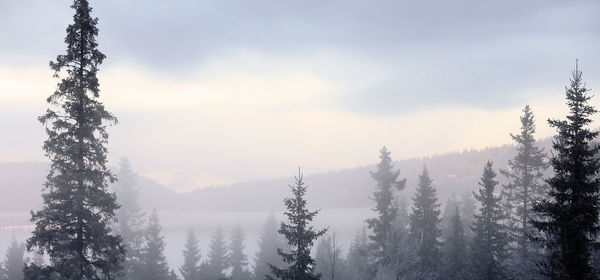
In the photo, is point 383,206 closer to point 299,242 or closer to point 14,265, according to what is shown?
point 299,242

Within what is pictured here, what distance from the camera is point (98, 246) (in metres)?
20.2

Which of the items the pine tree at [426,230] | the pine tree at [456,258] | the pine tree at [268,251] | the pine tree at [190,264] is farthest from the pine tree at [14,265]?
the pine tree at [456,258]

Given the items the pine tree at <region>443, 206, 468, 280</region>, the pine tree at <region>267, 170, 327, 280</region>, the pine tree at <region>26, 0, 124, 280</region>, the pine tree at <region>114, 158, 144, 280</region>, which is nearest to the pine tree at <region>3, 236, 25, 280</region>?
the pine tree at <region>114, 158, 144, 280</region>

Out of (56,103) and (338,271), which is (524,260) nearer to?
(338,271)

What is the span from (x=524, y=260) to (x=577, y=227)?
70.0 feet

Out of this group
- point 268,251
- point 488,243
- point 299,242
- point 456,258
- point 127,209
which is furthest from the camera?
point 268,251

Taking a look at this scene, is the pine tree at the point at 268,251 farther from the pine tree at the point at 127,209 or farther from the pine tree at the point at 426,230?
the pine tree at the point at 426,230

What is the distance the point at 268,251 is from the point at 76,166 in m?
47.7

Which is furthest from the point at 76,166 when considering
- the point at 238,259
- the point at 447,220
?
the point at 447,220

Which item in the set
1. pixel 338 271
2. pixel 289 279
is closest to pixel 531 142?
pixel 338 271

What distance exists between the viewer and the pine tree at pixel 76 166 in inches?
758

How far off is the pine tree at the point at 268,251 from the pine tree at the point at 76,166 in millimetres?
38899

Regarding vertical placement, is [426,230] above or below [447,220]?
above

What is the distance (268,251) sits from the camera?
64750 millimetres
